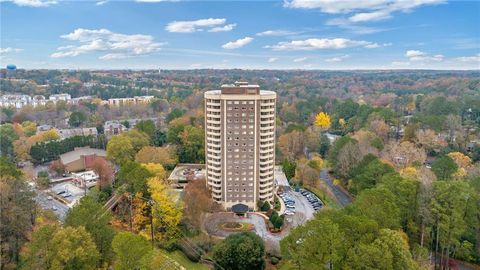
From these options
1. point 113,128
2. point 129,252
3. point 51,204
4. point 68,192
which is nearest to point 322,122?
point 113,128

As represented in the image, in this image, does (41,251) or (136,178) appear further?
(136,178)

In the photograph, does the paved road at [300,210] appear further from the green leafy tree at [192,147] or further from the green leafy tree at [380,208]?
the green leafy tree at [192,147]

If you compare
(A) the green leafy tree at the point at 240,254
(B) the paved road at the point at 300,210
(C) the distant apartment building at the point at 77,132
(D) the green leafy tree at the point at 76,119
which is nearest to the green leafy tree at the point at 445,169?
(B) the paved road at the point at 300,210

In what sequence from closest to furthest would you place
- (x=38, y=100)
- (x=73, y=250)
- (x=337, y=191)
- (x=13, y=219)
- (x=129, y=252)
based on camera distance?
(x=73, y=250) → (x=129, y=252) → (x=13, y=219) → (x=337, y=191) → (x=38, y=100)

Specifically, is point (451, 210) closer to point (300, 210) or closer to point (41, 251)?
point (300, 210)

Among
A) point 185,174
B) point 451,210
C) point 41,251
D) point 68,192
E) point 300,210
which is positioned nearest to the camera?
point 41,251
